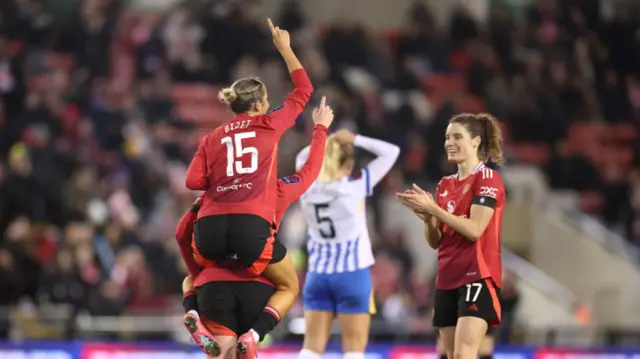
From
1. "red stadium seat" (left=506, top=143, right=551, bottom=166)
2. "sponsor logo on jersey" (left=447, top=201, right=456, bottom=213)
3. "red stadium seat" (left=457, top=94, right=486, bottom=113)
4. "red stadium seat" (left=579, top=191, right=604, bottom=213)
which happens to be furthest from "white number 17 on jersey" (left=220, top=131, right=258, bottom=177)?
"red stadium seat" (left=579, top=191, right=604, bottom=213)

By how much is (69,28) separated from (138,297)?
6.21 metres

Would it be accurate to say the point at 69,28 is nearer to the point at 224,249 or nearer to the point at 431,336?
the point at 431,336

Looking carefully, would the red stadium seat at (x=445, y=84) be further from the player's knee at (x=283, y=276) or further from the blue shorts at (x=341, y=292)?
the player's knee at (x=283, y=276)

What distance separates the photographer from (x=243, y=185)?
24.1 feet

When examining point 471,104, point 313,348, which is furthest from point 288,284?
point 471,104

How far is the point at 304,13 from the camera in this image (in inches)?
859

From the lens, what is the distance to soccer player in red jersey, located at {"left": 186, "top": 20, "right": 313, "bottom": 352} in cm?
731

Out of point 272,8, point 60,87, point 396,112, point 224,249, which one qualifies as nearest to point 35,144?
point 60,87

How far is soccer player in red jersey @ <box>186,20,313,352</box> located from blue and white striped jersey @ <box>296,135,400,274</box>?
5.27 ft

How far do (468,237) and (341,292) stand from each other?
1.73m

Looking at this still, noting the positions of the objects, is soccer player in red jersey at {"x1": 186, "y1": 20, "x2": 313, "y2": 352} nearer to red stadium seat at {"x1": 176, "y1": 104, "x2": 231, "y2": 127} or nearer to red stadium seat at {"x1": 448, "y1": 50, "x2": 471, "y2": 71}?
red stadium seat at {"x1": 176, "y1": 104, "x2": 231, "y2": 127}

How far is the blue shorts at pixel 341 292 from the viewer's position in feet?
29.9

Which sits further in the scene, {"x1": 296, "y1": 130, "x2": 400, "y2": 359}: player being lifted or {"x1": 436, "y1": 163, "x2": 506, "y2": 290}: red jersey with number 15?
{"x1": 296, "y1": 130, "x2": 400, "y2": 359}: player being lifted

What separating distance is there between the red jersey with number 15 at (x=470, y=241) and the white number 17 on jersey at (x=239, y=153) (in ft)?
4.62
